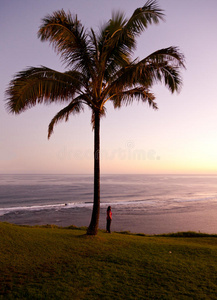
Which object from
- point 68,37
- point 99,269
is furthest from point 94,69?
point 99,269

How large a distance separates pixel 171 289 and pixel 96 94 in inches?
308

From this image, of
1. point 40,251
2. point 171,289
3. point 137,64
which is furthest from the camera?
point 137,64

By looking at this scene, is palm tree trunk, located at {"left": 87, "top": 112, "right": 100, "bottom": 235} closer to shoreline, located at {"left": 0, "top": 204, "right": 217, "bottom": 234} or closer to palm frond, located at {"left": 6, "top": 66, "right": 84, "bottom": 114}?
palm frond, located at {"left": 6, "top": 66, "right": 84, "bottom": 114}

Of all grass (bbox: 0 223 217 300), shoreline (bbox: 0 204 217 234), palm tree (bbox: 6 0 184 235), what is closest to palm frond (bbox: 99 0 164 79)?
palm tree (bbox: 6 0 184 235)

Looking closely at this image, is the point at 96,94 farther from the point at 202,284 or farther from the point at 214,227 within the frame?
the point at 214,227

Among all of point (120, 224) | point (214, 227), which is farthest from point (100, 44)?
point (214, 227)

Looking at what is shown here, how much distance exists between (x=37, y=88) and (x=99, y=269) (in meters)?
6.82

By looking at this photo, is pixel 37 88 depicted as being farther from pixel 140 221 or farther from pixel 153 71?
pixel 140 221

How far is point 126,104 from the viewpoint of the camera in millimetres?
12180

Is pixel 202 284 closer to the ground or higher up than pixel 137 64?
closer to the ground

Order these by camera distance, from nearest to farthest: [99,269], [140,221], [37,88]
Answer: [99,269] < [37,88] < [140,221]

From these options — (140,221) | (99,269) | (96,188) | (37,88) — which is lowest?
(140,221)

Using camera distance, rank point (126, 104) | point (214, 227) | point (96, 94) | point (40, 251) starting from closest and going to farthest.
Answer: point (40, 251), point (96, 94), point (126, 104), point (214, 227)

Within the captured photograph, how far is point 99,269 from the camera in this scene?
6887 mm
